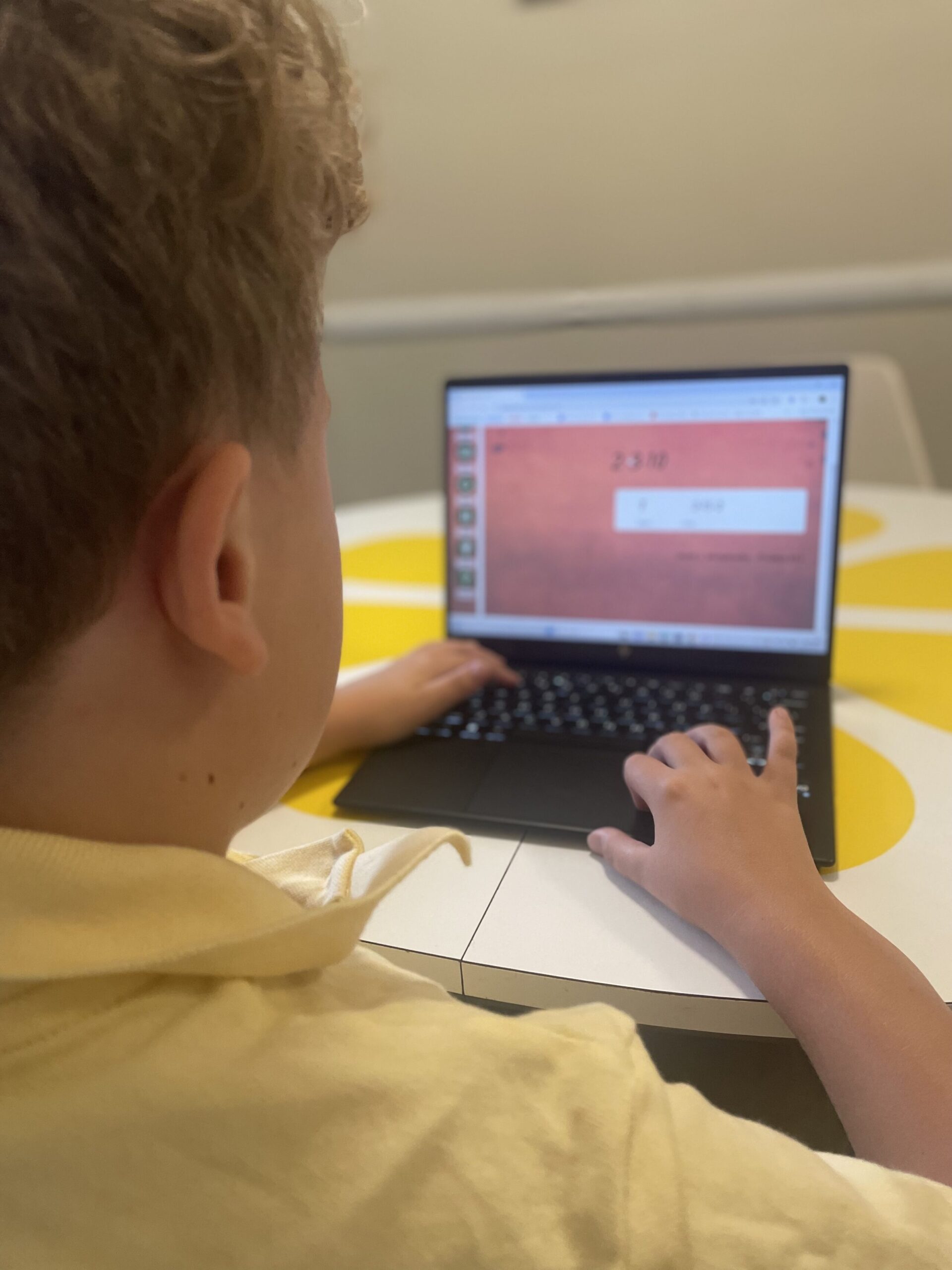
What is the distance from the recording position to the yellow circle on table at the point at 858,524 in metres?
1.29

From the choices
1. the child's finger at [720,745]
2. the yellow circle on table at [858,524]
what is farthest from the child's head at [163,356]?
the yellow circle on table at [858,524]

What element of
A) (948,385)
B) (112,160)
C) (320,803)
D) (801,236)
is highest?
(801,236)

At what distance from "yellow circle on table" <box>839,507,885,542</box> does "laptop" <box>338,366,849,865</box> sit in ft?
1.72

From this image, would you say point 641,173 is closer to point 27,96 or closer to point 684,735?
point 684,735

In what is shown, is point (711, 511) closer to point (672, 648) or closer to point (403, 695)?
point (672, 648)

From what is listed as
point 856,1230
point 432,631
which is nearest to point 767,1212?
point 856,1230

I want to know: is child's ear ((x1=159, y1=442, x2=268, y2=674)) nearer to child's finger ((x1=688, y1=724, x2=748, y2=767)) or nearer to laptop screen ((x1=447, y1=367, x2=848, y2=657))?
child's finger ((x1=688, y1=724, x2=748, y2=767))

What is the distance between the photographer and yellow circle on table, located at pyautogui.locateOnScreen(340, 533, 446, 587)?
119 cm

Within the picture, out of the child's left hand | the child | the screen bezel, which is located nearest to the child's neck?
the child

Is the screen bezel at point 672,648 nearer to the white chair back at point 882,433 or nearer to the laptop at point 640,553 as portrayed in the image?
the laptop at point 640,553

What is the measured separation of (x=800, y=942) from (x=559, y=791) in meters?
0.21

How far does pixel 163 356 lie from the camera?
0.30 metres

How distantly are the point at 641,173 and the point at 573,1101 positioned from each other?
2.13 meters

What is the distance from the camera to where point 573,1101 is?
321mm
